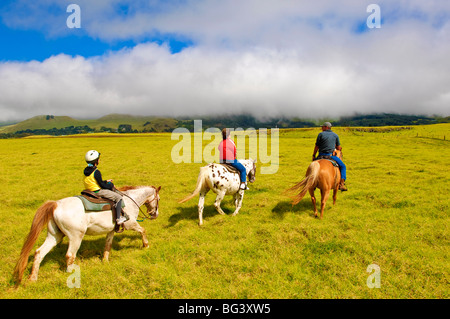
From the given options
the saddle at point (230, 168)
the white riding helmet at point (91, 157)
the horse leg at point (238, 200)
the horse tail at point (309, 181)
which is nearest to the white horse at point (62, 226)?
the white riding helmet at point (91, 157)

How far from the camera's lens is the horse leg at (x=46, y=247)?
595cm

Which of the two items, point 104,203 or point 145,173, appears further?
point 145,173

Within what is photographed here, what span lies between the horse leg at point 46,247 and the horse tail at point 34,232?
0.59 ft

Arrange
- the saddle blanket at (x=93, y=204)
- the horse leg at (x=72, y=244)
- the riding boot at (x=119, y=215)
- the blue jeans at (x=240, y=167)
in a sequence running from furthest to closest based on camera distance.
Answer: the blue jeans at (x=240, y=167)
the riding boot at (x=119, y=215)
the saddle blanket at (x=93, y=204)
the horse leg at (x=72, y=244)

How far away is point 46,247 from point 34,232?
19.8 inches

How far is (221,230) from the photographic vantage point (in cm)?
885

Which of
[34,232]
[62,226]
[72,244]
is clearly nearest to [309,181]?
[72,244]

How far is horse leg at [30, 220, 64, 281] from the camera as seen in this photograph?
19.5 feet

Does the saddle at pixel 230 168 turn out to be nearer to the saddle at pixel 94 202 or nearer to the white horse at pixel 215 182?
the white horse at pixel 215 182

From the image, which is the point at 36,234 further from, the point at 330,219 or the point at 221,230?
the point at 330,219

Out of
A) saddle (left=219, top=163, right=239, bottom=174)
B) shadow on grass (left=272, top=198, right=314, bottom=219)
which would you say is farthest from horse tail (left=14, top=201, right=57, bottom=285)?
shadow on grass (left=272, top=198, right=314, bottom=219)

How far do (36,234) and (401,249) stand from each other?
35.0 feet

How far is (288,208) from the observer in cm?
1106
